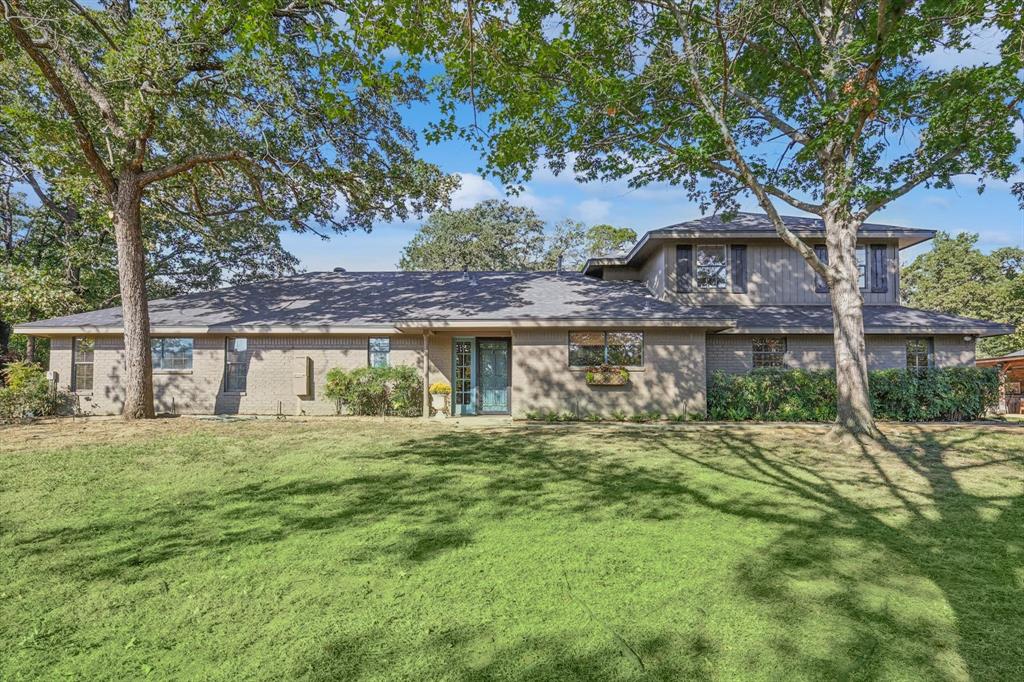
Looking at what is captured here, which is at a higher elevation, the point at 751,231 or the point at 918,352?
the point at 751,231

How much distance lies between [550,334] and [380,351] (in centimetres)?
502

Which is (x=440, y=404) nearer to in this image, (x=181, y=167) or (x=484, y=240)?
(x=181, y=167)

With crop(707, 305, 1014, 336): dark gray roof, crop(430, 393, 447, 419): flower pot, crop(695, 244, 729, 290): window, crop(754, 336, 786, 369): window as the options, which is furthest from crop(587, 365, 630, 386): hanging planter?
crop(695, 244, 729, 290): window

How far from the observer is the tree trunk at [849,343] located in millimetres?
9805

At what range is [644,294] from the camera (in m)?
15.8

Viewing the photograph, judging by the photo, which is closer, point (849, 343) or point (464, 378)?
point (849, 343)

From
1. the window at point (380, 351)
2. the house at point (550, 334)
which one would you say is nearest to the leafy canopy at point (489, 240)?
the house at point (550, 334)

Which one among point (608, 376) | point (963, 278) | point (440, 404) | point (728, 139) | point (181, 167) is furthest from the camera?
point (963, 278)

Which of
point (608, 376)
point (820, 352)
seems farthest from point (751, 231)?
point (608, 376)

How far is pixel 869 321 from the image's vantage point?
1470 cm

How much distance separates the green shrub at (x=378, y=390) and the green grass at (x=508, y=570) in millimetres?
5889

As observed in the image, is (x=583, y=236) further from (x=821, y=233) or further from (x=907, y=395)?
(x=907, y=395)

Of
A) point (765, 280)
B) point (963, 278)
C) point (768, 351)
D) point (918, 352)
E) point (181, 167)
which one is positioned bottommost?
point (918, 352)

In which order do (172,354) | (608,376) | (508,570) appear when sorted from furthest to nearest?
(172,354), (608,376), (508,570)
